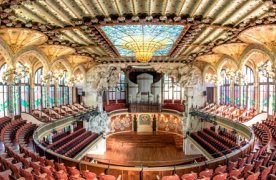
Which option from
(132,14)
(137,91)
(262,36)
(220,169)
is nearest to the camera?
(220,169)

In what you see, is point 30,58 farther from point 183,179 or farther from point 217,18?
point 183,179

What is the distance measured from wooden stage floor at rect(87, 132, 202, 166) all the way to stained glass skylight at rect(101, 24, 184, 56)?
8606 mm

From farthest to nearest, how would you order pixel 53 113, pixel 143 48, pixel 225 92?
pixel 225 92
pixel 53 113
pixel 143 48

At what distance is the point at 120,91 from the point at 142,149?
9374 mm

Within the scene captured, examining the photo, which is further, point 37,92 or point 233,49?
point 37,92

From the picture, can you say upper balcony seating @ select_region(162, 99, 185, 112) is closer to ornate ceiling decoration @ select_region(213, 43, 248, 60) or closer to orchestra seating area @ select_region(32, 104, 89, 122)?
ornate ceiling decoration @ select_region(213, 43, 248, 60)

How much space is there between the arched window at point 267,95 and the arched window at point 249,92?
144 cm

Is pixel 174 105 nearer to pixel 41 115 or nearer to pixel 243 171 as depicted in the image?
pixel 41 115

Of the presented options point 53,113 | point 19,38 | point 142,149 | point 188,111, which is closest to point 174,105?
point 188,111

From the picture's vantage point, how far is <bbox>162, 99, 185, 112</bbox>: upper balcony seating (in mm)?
23959

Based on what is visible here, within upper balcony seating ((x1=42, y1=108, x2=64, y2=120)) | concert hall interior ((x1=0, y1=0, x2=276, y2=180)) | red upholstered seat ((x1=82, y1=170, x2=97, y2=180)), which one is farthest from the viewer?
upper balcony seating ((x1=42, y1=108, x2=64, y2=120))

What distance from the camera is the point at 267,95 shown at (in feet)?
64.4

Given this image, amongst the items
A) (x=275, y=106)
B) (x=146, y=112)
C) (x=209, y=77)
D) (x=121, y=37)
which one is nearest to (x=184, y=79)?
(x=209, y=77)

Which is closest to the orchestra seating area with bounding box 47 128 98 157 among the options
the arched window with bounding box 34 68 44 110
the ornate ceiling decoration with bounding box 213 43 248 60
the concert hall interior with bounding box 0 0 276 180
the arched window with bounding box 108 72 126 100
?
the concert hall interior with bounding box 0 0 276 180
